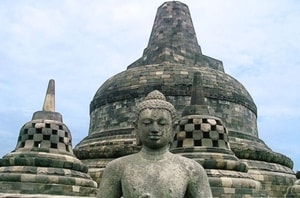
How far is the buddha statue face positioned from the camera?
4520mm

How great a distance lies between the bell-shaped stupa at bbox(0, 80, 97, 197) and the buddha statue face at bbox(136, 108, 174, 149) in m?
8.46

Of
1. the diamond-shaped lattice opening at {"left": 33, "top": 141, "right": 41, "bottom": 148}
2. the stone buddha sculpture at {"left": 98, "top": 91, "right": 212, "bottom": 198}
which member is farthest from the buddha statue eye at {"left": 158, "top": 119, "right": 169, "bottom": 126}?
the diamond-shaped lattice opening at {"left": 33, "top": 141, "right": 41, "bottom": 148}

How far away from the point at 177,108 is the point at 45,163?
6456mm

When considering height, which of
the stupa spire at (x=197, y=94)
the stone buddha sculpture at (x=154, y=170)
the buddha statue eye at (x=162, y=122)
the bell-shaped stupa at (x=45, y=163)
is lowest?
the stone buddha sculpture at (x=154, y=170)

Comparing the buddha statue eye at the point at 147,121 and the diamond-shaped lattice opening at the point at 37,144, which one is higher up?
the diamond-shaped lattice opening at the point at 37,144

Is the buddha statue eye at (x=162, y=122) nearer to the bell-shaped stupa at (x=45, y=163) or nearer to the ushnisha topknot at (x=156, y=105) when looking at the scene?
the ushnisha topknot at (x=156, y=105)

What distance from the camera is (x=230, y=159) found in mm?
13008

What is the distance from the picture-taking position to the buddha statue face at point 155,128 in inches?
178

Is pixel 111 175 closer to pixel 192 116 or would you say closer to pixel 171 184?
pixel 171 184

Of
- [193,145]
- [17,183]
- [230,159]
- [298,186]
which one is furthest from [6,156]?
[298,186]

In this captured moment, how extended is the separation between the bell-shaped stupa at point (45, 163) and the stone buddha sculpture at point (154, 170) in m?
8.38

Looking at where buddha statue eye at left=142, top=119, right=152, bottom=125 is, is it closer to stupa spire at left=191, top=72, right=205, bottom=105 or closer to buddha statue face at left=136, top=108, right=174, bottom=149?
buddha statue face at left=136, top=108, right=174, bottom=149

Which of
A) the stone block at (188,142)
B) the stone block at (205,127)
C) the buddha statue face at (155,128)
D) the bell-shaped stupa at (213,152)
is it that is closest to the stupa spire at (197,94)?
the bell-shaped stupa at (213,152)

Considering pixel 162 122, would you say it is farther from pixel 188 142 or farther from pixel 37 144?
pixel 37 144
